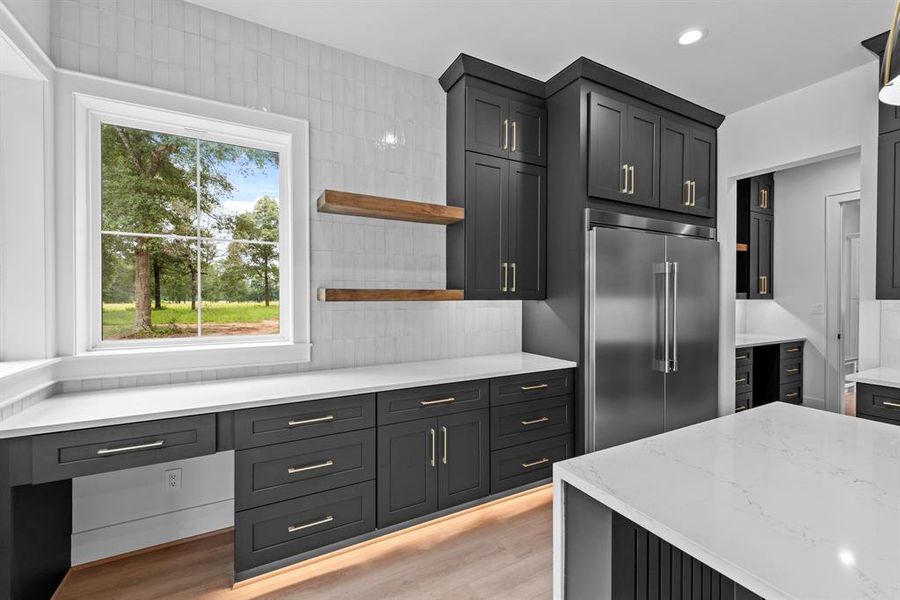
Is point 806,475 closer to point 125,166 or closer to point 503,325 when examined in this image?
point 503,325

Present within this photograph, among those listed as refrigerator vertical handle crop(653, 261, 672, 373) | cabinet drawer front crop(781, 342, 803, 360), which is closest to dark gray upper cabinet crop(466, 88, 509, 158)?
refrigerator vertical handle crop(653, 261, 672, 373)

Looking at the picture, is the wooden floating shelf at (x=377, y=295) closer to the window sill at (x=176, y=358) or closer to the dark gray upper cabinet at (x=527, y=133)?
the window sill at (x=176, y=358)

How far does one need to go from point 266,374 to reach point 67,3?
1985 millimetres

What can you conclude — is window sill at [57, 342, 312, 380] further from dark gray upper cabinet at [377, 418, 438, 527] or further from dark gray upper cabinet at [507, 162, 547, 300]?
dark gray upper cabinet at [507, 162, 547, 300]

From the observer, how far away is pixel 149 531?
2109 mm

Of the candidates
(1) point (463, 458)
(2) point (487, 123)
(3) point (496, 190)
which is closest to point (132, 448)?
(1) point (463, 458)

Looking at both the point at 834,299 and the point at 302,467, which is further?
the point at 834,299

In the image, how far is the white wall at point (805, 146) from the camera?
2719 mm

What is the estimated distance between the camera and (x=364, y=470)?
6.87ft

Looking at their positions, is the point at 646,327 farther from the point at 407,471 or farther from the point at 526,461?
the point at 407,471

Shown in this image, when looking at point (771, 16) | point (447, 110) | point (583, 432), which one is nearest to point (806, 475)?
point (583, 432)

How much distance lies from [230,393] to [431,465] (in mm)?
1096

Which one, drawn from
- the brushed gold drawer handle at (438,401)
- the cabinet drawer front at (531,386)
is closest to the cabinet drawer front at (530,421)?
the cabinet drawer front at (531,386)

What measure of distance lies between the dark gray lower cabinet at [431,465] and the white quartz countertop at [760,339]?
2705 millimetres
